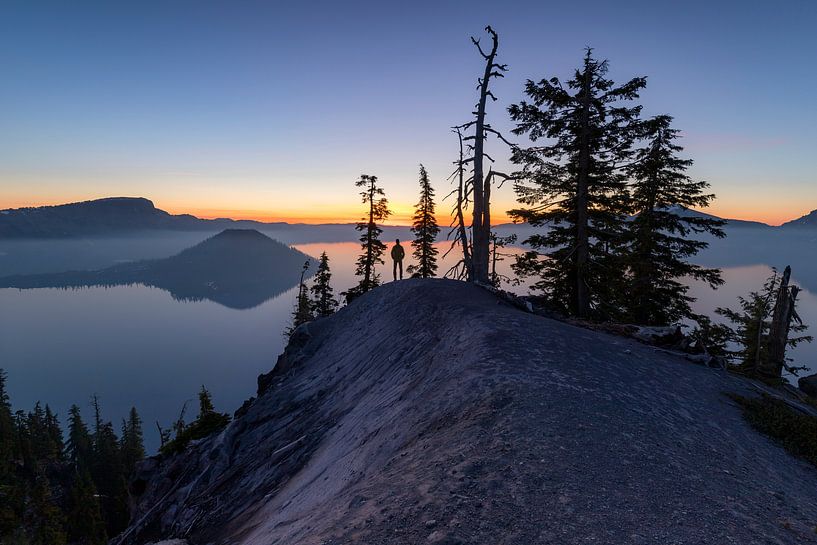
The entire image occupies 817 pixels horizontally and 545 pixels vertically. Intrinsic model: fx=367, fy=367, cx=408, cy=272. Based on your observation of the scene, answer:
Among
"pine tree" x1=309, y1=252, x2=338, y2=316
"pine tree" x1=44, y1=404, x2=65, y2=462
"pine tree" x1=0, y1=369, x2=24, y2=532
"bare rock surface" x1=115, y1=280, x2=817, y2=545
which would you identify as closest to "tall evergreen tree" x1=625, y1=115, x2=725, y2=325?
"bare rock surface" x1=115, y1=280, x2=817, y2=545

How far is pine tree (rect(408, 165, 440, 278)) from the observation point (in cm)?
3819

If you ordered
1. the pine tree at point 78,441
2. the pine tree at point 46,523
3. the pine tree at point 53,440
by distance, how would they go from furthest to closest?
the pine tree at point 53,440 < the pine tree at point 78,441 < the pine tree at point 46,523

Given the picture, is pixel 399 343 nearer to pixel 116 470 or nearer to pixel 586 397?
pixel 586 397

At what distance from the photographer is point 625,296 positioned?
21.4 metres

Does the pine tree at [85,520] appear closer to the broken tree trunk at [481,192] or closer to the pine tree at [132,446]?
the pine tree at [132,446]

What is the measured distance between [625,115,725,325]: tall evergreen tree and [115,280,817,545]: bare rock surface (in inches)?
453

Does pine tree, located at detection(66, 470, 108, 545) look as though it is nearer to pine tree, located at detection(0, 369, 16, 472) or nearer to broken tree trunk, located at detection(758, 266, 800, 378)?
pine tree, located at detection(0, 369, 16, 472)

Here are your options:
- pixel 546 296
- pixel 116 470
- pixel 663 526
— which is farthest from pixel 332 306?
pixel 116 470

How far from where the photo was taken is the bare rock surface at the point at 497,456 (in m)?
4.09

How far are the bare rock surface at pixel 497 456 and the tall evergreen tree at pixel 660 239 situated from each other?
1150 cm

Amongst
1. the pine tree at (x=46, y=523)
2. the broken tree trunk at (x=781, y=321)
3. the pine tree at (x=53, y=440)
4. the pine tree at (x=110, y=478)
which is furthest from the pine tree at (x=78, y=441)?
the broken tree trunk at (x=781, y=321)

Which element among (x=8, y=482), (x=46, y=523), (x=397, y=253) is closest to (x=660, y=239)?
(x=397, y=253)

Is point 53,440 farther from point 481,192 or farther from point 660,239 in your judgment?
point 660,239

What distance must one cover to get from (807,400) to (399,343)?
12.8m
